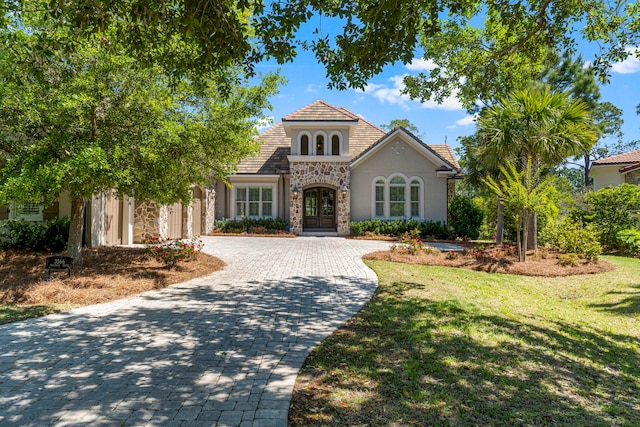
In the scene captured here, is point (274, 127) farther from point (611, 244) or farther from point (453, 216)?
point (611, 244)

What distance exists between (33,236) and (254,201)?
1247 centimetres

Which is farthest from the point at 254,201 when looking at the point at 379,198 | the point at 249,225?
the point at 379,198

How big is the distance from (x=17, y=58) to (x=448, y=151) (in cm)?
2217

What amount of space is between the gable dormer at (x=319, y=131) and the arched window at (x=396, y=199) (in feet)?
11.0

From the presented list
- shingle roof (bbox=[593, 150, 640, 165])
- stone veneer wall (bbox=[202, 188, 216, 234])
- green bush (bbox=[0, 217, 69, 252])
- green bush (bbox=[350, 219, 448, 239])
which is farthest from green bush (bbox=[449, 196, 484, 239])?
green bush (bbox=[0, 217, 69, 252])

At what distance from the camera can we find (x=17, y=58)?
718 centimetres

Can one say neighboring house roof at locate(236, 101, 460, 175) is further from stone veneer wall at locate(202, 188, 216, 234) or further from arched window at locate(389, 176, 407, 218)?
arched window at locate(389, 176, 407, 218)

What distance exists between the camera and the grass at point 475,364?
3465 mm

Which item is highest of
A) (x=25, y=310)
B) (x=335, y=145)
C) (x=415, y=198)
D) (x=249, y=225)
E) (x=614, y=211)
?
(x=335, y=145)

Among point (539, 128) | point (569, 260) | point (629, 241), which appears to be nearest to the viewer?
point (569, 260)

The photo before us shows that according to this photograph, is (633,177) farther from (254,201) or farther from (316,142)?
(254,201)

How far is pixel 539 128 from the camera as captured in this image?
44.8 ft

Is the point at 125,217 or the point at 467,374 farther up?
the point at 125,217

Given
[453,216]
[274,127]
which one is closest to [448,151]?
[453,216]
